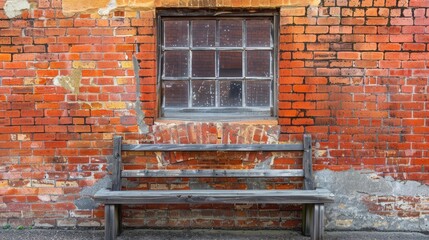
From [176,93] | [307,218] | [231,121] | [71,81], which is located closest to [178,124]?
[176,93]

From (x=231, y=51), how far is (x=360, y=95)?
4.50 ft

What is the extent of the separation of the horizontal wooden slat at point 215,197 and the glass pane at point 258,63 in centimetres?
126

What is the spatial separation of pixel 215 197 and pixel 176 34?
5.62 ft

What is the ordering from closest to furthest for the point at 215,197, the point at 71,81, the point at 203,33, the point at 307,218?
the point at 215,197, the point at 307,218, the point at 71,81, the point at 203,33

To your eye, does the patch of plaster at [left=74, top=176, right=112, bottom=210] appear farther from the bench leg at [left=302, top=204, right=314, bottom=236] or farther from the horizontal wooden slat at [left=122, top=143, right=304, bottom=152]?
the bench leg at [left=302, top=204, right=314, bottom=236]

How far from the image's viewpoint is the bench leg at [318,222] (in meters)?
3.51

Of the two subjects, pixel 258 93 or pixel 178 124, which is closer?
pixel 178 124

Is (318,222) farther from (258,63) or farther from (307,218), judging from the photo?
(258,63)

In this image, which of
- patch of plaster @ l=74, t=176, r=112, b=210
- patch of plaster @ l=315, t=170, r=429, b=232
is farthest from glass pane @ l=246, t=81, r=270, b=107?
patch of plaster @ l=74, t=176, r=112, b=210

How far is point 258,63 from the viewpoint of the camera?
402 cm

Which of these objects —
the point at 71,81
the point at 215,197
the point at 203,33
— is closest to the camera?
the point at 215,197

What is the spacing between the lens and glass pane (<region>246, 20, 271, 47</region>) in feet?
13.1

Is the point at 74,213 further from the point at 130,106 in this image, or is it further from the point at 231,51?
the point at 231,51

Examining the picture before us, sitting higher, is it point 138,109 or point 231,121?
point 138,109
